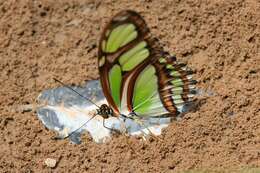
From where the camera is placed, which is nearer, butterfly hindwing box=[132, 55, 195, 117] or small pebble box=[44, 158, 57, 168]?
small pebble box=[44, 158, 57, 168]

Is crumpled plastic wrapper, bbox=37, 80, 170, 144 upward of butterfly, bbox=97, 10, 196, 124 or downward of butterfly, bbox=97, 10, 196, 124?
downward

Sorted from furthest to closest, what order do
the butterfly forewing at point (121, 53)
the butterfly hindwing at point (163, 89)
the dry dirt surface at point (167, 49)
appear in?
the butterfly hindwing at point (163, 89)
the dry dirt surface at point (167, 49)
the butterfly forewing at point (121, 53)

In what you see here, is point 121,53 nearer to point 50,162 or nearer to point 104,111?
point 104,111

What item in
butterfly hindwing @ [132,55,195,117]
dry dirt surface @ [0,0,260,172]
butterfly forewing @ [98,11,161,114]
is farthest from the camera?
butterfly hindwing @ [132,55,195,117]

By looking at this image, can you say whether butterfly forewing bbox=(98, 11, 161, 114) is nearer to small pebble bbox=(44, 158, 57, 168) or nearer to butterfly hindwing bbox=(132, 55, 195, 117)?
butterfly hindwing bbox=(132, 55, 195, 117)

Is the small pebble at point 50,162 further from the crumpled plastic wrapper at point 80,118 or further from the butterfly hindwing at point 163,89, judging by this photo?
the butterfly hindwing at point 163,89

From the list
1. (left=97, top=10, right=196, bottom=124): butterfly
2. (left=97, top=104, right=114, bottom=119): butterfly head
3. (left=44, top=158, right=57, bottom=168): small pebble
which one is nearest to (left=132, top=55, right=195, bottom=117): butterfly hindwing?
(left=97, top=10, right=196, bottom=124): butterfly

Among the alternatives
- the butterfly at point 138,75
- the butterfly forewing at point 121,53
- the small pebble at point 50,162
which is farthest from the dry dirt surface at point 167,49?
the butterfly forewing at point 121,53
